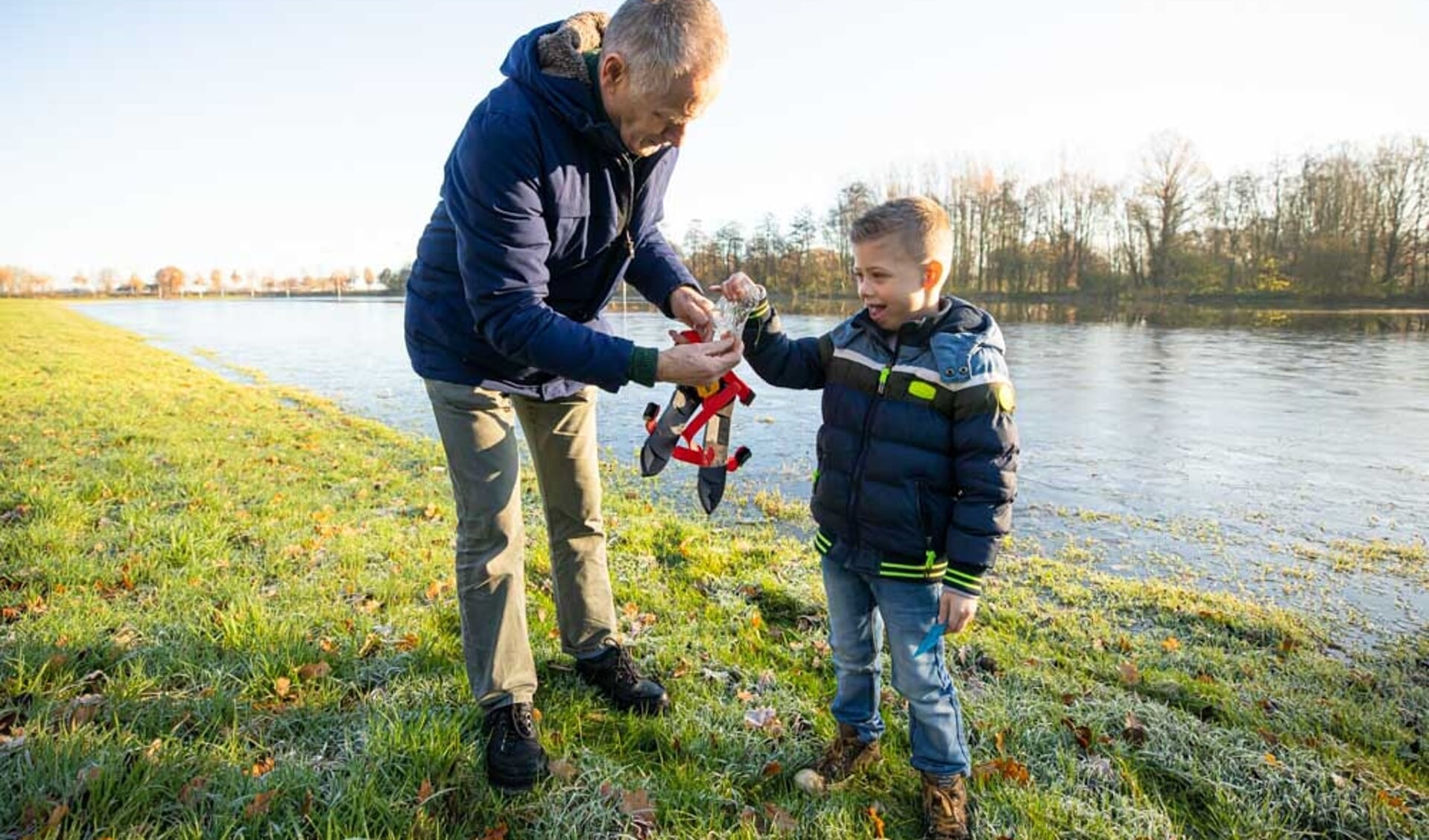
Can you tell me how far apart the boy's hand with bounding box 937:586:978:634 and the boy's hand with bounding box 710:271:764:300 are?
1253 millimetres

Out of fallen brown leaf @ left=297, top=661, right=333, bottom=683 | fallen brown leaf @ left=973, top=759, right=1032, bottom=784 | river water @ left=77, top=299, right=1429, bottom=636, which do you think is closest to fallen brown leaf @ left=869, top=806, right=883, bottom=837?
fallen brown leaf @ left=973, top=759, right=1032, bottom=784

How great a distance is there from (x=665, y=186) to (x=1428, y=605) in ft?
18.4

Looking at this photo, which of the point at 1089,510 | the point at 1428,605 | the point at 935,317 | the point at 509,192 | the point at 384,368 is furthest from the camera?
the point at 384,368

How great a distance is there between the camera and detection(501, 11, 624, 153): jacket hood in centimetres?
242

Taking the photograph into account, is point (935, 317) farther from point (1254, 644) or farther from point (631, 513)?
point (631, 513)

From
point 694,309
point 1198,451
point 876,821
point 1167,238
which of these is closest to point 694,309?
point 694,309

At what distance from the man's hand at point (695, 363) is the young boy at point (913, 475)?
44cm

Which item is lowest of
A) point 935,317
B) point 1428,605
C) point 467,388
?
point 1428,605

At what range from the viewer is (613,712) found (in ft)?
10.2

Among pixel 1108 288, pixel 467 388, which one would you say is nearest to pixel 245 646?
pixel 467 388

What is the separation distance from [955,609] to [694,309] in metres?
1.48

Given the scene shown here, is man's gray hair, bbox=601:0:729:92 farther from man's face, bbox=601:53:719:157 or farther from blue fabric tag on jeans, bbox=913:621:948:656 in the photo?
blue fabric tag on jeans, bbox=913:621:948:656

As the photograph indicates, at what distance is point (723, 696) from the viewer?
10.9 feet

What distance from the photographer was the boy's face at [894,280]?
8.50 feet
